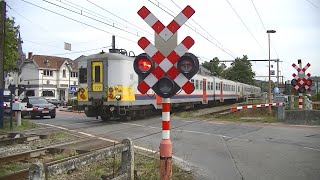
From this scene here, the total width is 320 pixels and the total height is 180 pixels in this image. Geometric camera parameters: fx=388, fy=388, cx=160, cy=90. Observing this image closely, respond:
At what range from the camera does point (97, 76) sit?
1902 centimetres

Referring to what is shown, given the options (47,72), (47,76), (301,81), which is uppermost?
(47,72)

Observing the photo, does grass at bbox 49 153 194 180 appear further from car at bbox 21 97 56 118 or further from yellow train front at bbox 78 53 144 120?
car at bbox 21 97 56 118

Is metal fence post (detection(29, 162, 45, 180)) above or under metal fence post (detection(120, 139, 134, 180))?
above

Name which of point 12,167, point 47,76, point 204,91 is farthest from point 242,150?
point 47,76

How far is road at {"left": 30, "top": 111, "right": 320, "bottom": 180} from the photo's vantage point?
7750mm

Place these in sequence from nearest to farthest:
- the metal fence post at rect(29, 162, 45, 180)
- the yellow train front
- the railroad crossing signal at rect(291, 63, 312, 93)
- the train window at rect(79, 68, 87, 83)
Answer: the metal fence post at rect(29, 162, 45, 180), the yellow train front, the train window at rect(79, 68, 87, 83), the railroad crossing signal at rect(291, 63, 312, 93)

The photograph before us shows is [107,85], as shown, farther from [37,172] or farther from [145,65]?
[37,172]

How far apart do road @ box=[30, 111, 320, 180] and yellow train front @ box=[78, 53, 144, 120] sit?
3.52 meters

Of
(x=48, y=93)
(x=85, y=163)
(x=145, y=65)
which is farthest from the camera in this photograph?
(x=48, y=93)

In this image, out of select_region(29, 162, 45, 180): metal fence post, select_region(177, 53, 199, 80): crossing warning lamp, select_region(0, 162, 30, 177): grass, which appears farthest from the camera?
select_region(0, 162, 30, 177): grass

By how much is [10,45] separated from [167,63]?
57.1 feet

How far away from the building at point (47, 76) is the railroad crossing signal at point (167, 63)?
6088 centimetres

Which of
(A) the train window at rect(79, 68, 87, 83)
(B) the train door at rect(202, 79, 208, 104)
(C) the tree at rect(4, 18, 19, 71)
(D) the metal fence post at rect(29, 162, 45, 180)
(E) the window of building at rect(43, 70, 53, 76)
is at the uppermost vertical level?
(E) the window of building at rect(43, 70, 53, 76)

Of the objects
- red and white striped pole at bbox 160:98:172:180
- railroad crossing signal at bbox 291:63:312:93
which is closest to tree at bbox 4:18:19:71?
railroad crossing signal at bbox 291:63:312:93
